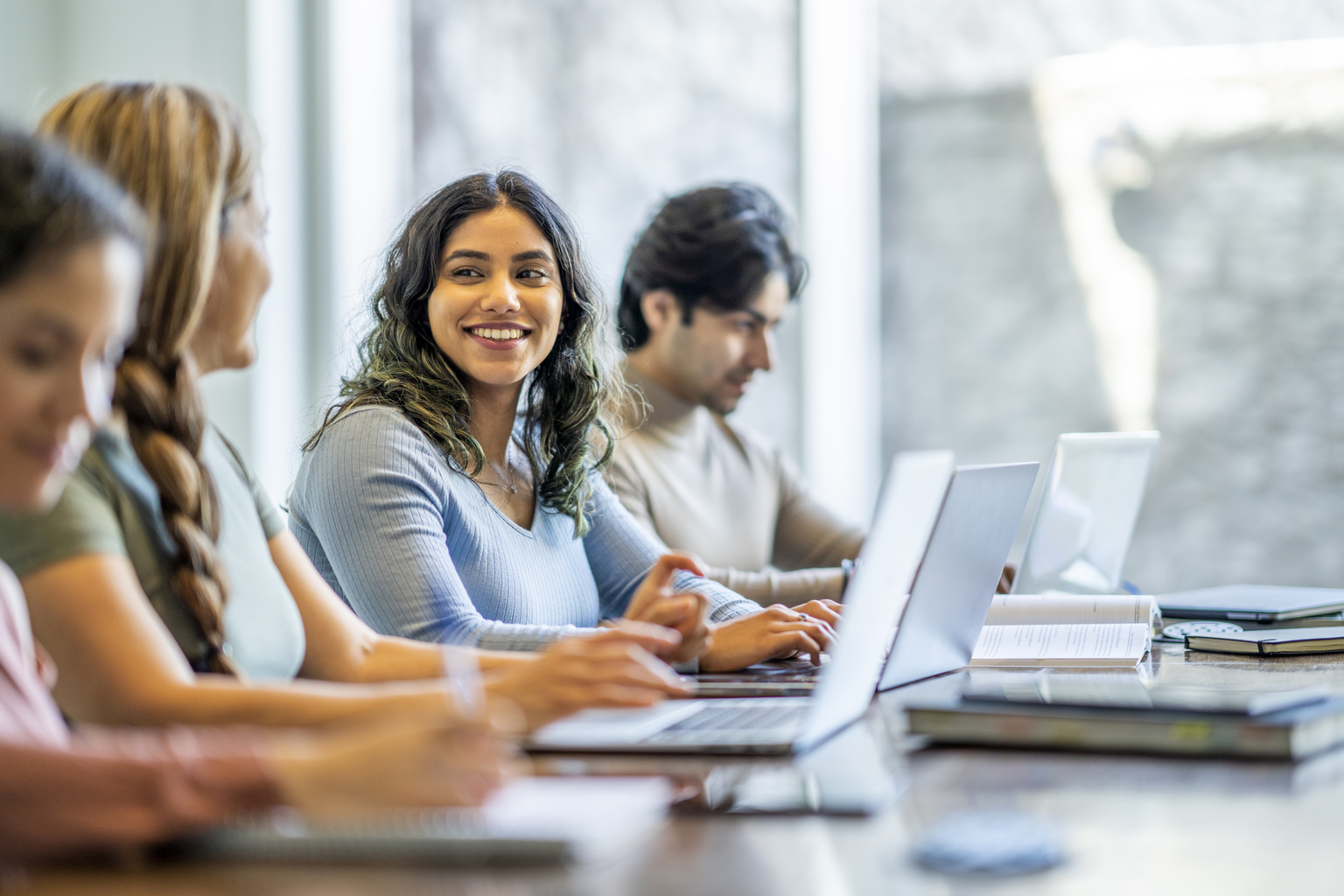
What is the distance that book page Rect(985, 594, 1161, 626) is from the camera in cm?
181

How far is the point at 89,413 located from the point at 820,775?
579mm

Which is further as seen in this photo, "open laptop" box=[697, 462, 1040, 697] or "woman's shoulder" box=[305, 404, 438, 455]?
"woman's shoulder" box=[305, 404, 438, 455]

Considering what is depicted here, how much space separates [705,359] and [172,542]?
1.69m

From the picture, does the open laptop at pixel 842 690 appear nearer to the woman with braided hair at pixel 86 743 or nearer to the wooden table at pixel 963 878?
the wooden table at pixel 963 878

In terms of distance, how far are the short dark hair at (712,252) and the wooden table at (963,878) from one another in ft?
5.59

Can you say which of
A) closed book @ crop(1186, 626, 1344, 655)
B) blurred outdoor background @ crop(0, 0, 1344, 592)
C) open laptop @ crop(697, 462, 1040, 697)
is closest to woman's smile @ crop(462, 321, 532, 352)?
open laptop @ crop(697, 462, 1040, 697)

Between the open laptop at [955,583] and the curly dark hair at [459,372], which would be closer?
the open laptop at [955,583]

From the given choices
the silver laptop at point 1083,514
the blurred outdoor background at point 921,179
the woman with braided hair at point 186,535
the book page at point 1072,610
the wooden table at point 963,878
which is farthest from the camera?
the blurred outdoor background at point 921,179

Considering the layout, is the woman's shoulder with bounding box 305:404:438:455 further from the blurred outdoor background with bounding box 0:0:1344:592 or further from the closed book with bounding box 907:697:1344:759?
the blurred outdoor background with bounding box 0:0:1344:592

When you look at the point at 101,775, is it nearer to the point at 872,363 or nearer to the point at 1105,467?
the point at 1105,467

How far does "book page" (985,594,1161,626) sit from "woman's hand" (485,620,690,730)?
0.88 m

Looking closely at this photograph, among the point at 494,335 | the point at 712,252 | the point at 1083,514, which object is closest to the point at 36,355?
the point at 494,335

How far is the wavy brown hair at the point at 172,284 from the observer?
3.69ft

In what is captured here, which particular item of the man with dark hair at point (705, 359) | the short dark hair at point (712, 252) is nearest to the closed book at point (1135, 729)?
the man with dark hair at point (705, 359)
